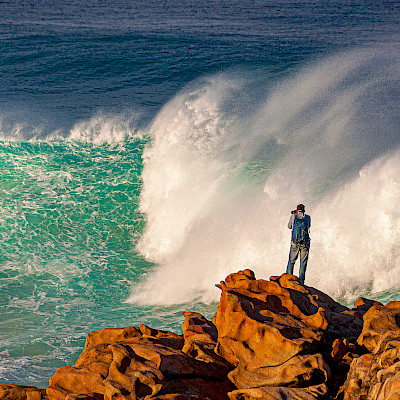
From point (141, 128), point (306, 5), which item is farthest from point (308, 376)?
point (306, 5)

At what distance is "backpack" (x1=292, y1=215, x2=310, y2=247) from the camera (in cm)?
1082

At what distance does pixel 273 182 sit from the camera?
16172mm

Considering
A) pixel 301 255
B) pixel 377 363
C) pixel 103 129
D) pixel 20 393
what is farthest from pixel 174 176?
pixel 377 363

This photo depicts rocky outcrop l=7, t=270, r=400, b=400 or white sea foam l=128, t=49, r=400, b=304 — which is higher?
white sea foam l=128, t=49, r=400, b=304

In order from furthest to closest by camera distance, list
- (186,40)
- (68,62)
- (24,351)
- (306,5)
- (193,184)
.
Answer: (306,5) → (186,40) → (68,62) → (193,184) → (24,351)

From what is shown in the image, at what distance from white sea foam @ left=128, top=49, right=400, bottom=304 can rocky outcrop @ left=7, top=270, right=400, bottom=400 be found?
17.5 feet

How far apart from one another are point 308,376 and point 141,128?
54.4 feet

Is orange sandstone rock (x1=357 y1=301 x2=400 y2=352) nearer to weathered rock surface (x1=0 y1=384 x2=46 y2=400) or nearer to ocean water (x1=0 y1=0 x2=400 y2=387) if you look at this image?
weathered rock surface (x1=0 y1=384 x2=46 y2=400)

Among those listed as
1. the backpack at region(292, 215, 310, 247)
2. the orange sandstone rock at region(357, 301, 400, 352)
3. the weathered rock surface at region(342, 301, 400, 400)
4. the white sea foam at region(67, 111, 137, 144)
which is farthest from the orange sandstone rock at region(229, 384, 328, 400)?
the white sea foam at region(67, 111, 137, 144)

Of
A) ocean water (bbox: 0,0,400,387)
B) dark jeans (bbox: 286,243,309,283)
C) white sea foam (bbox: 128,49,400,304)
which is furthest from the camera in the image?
white sea foam (bbox: 128,49,400,304)

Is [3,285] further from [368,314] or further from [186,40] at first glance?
[186,40]

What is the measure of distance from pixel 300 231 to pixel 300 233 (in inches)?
2.0

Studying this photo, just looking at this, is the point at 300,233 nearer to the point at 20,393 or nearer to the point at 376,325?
the point at 376,325

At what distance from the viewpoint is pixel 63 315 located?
12016mm
